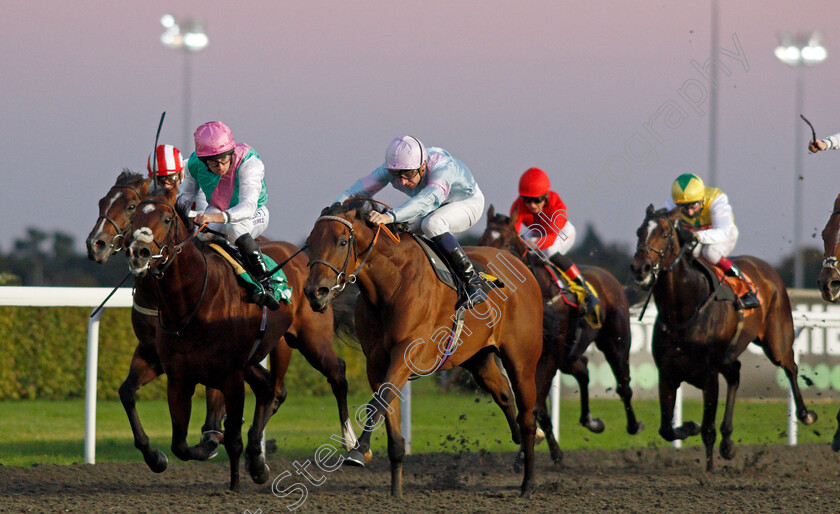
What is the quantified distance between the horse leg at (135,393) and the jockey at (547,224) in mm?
2591

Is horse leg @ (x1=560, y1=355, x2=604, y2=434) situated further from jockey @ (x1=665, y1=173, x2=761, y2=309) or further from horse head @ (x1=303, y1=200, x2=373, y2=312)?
horse head @ (x1=303, y1=200, x2=373, y2=312)

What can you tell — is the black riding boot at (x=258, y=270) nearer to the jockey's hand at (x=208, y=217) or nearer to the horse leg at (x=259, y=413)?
the jockey's hand at (x=208, y=217)

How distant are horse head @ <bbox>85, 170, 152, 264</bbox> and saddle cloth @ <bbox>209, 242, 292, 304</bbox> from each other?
0.64 metres

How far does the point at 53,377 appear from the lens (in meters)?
10.1

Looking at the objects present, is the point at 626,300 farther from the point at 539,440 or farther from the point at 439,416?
the point at 439,416

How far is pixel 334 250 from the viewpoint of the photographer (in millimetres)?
4328

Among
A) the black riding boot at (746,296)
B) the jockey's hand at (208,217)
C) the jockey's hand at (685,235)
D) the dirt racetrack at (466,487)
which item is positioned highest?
the jockey's hand at (685,235)

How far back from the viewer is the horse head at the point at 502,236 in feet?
21.2

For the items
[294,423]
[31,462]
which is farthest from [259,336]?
[294,423]

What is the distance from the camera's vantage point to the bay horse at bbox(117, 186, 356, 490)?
14.6 feet

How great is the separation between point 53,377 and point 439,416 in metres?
3.83

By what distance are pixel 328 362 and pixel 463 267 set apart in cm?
128

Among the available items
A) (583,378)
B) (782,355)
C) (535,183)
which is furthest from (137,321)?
(782,355)

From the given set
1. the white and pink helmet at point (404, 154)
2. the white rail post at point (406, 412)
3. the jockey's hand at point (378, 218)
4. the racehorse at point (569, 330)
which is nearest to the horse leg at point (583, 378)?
the racehorse at point (569, 330)
